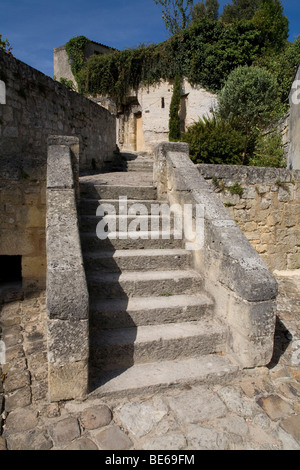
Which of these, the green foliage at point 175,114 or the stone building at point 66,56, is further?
the stone building at point 66,56

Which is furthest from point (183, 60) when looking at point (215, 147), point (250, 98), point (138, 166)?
point (215, 147)

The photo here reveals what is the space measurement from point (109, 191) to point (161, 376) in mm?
2707

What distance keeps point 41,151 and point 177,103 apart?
1211 centimetres

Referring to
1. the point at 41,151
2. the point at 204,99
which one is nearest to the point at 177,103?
the point at 204,99

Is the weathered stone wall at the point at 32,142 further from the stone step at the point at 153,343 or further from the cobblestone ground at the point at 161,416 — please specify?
the stone step at the point at 153,343

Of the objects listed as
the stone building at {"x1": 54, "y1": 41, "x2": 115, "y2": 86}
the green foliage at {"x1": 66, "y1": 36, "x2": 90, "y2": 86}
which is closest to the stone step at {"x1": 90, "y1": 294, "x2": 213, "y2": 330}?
the green foliage at {"x1": 66, "y1": 36, "x2": 90, "y2": 86}

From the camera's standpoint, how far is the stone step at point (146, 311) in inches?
114

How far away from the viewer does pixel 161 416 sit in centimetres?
222

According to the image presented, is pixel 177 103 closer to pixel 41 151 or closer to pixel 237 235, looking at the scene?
pixel 41 151

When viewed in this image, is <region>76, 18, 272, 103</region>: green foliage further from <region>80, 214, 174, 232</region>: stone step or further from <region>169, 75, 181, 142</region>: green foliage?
<region>80, 214, 174, 232</region>: stone step

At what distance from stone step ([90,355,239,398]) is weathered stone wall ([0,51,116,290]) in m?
2.46

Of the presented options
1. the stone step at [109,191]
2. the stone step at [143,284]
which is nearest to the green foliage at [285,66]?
the stone step at [109,191]

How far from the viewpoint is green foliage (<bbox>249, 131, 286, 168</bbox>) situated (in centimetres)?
674

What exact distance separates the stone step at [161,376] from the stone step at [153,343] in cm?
6
